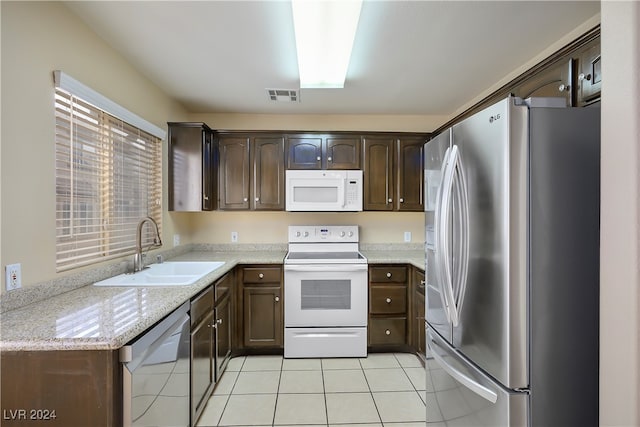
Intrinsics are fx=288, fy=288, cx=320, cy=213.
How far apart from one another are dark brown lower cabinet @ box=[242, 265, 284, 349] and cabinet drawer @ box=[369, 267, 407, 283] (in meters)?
0.88

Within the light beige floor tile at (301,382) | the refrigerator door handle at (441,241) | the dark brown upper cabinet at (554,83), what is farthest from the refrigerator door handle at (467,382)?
the dark brown upper cabinet at (554,83)

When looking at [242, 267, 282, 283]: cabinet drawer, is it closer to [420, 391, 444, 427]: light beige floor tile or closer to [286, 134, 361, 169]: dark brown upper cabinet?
[286, 134, 361, 169]: dark brown upper cabinet

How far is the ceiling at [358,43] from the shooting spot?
153cm

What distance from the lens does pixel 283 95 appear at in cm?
264

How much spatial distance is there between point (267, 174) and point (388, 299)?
1709 millimetres

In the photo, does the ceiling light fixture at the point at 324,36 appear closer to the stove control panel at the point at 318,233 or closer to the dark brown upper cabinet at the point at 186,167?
the dark brown upper cabinet at the point at 186,167

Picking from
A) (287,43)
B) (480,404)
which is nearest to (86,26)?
(287,43)

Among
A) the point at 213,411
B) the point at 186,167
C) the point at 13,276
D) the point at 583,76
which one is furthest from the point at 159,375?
the point at 583,76

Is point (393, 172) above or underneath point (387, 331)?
above

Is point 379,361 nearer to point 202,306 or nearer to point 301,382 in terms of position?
point 301,382

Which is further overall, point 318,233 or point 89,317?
point 318,233

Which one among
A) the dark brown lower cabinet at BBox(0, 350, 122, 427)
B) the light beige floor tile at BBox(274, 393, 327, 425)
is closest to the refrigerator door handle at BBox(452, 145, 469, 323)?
the light beige floor tile at BBox(274, 393, 327, 425)

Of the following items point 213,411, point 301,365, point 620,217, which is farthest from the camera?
point 301,365

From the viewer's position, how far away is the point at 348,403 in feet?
6.64
